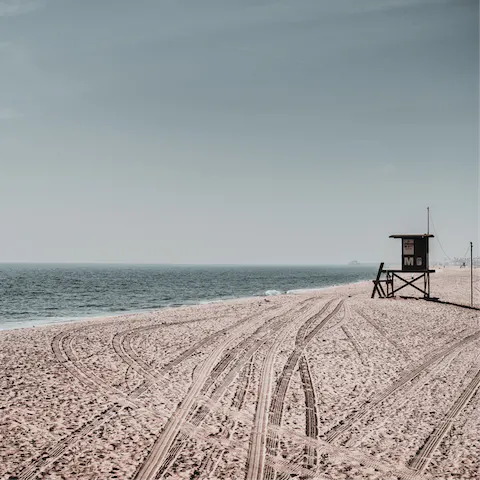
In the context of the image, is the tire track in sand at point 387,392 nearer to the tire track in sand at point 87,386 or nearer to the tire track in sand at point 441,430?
the tire track in sand at point 441,430

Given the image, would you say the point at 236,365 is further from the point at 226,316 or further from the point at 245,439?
the point at 226,316

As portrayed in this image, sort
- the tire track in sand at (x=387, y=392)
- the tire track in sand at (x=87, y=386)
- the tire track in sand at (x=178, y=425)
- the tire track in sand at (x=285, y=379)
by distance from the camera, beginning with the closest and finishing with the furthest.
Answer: the tire track in sand at (x=178, y=425)
the tire track in sand at (x=87, y=386)
the tire track in sand at (x=285, y=379)
the tire track in sand at (x=387, y=392)

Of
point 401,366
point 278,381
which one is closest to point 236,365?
point 278,381

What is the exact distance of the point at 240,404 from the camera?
9391 mm

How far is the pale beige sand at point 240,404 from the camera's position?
6.69 metres

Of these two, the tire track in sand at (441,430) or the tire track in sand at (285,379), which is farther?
the tire track in sand at (285,379)

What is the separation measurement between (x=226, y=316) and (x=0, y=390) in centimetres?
1443

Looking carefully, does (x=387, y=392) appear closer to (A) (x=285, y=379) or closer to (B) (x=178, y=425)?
(A) (x=285, y=379)

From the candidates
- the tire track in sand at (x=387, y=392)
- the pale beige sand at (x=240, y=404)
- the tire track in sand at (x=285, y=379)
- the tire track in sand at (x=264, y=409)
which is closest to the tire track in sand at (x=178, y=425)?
the pale beige sand at (x=240, y=404)

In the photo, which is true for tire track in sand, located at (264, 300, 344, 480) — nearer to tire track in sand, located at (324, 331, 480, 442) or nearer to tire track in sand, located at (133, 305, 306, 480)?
tire track in sand, located at (324, 331, 480, 442)

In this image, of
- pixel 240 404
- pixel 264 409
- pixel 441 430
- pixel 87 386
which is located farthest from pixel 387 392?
pixel 87 386

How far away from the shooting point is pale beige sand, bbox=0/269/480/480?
669 centimetres

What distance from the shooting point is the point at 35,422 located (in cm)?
828

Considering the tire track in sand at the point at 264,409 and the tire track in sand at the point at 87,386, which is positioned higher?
the tire track in sand at the point at 264,409
